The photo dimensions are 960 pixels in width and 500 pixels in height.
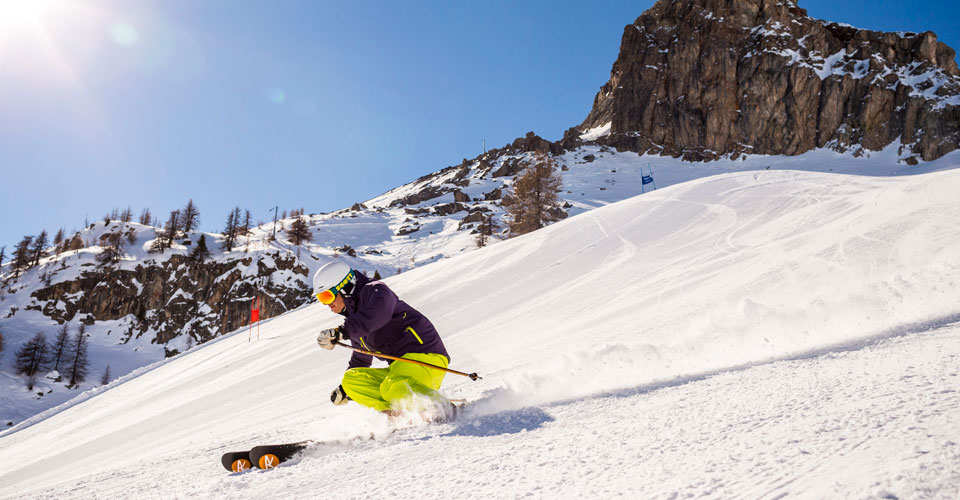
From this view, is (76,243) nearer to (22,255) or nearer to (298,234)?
(22,255)

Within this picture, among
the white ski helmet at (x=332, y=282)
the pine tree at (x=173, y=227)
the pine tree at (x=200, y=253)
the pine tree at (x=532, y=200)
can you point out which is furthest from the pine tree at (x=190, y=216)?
the white ski helmet at (x=332, y=282)

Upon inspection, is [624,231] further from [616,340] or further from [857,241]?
[616,340]

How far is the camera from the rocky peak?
82375mm

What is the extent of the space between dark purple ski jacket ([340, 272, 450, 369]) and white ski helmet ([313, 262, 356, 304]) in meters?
0.09

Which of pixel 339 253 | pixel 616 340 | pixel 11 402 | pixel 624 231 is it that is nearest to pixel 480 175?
pixel 339 253

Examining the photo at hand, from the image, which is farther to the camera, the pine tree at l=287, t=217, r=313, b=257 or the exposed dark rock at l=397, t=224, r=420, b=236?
the exposed dark rock at l=397, t=224, r=420, b=236

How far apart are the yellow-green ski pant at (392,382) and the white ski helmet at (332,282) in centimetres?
78

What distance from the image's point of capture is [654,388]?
11.8 feet

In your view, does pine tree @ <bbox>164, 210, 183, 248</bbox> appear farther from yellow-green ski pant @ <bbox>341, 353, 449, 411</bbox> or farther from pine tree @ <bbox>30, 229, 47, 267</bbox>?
yellow-green ski pant @ <bbox>341, 353, 449, 411</bbox>

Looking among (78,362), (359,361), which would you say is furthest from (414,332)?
(78,362)

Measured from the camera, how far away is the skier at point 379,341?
4031 mm

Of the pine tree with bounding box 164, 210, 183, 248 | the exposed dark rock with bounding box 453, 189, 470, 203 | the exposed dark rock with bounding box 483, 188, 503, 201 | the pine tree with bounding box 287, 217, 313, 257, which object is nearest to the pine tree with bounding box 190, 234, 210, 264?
the pine tree with bounding box 164, 210, 183, 248

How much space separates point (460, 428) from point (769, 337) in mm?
3215

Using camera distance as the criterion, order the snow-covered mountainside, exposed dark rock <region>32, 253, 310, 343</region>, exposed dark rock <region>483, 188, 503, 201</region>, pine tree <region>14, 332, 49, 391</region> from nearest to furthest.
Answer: pine tree <region>14, 332, 49, 391</region>
the snow-covered mountainside
exposed dark rock <region>32, 253, 310, 343</region>
exposed dark rock <region>483, 188, 503, 201</region>
